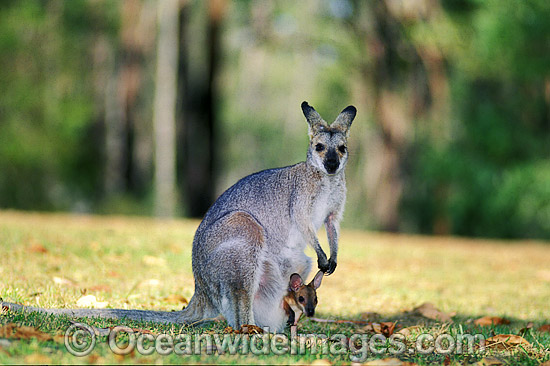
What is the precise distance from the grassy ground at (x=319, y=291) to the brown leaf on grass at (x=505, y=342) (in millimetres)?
48

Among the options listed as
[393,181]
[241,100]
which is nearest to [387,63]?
[393,181]

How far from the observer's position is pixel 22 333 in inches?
147

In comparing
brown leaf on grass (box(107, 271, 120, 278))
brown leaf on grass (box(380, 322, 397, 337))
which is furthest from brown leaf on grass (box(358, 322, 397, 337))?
brown leaf on grass (box(107, 271, 120, 278))

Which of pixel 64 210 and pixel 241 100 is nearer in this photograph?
pixel 64 210

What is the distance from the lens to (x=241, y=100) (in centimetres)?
4744

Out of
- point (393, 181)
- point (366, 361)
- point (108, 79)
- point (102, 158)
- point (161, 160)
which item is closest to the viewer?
point (366, 361)

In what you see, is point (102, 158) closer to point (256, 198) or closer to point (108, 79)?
point (108, 79)

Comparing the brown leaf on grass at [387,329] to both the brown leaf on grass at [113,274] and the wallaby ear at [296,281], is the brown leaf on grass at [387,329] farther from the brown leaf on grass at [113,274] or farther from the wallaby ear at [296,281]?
the brown leaf on grass at [113,274]

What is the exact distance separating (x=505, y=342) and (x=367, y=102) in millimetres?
19184

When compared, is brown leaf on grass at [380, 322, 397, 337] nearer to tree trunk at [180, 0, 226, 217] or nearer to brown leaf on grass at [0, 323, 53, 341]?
brown leaf on grass at [0, 323, 53, 341]

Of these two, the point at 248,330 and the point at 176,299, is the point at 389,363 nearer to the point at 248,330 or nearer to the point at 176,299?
the point at 248,330

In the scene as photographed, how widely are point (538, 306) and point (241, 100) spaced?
135 feet

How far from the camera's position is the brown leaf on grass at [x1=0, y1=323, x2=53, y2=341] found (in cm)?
373
